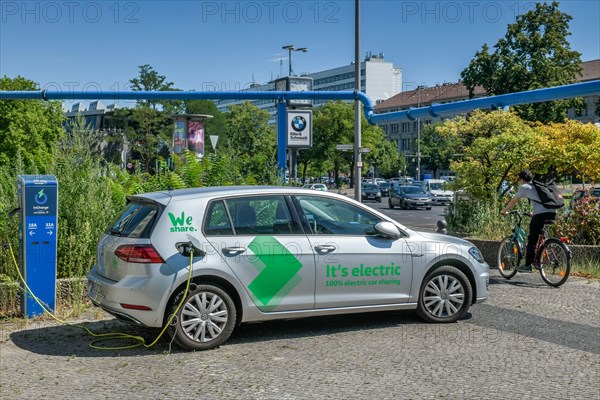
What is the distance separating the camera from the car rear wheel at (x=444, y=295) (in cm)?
778

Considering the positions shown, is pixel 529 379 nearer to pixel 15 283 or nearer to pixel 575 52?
pixel 15 283

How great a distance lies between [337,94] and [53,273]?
833 centimetres

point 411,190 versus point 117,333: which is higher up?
point 411,190

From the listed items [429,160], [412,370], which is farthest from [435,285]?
[429,160]

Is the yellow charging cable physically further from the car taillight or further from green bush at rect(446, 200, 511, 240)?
green bush at rect(446, 200, 511, 240)

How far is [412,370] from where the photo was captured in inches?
240

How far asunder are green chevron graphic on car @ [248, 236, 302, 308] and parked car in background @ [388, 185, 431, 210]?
1532 inches

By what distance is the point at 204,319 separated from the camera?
6.73 meters

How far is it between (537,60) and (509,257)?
4510 cm

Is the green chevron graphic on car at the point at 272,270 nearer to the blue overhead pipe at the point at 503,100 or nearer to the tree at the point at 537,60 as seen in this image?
the blue overhead pipe at the point at 503,100

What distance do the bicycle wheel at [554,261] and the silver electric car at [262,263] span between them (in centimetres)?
287

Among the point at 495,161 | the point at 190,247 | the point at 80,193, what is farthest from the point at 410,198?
the point at 190,247

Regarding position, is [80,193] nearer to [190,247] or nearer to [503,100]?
[190,247]

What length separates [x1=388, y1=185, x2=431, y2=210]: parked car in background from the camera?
45.5 meters
